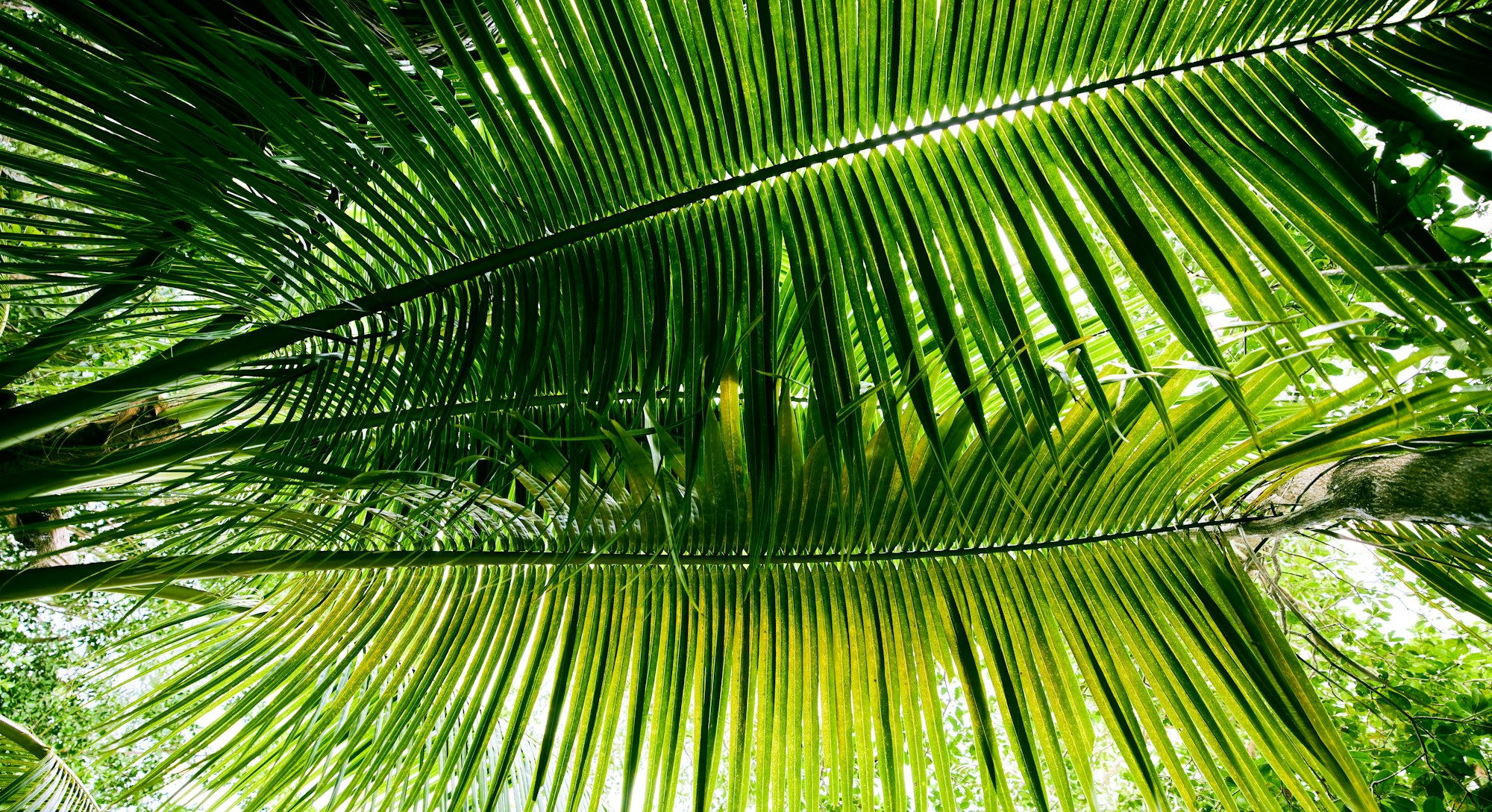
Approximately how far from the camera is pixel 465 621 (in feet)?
3.19

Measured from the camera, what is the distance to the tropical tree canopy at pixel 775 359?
59 cm

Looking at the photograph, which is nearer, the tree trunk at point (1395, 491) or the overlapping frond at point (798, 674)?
the tree trunk at point (1395, 491)

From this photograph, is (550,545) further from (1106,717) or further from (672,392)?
(1106,717)

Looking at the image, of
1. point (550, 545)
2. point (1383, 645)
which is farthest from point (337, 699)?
point (1383, 645)

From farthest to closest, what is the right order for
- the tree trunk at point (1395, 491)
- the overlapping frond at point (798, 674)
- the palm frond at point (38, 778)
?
the palm frond at point (38, 778), the overlapping frond at point (798, 674), the tree trunk at point (1395, 491)

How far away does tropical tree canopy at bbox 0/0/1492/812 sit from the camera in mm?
591

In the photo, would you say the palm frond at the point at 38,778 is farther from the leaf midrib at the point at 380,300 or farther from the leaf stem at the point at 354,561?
the leaf midrib at the point at 380,300

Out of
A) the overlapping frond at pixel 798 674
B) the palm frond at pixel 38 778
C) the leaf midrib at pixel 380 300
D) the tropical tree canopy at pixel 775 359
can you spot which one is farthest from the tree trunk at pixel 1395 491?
the palm frond at pixel 38 778

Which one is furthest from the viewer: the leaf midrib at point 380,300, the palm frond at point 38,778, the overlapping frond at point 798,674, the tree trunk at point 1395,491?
the palm frond at point 38,778

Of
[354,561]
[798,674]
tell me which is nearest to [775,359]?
[798,674]

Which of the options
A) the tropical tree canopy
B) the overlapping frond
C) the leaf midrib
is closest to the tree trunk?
the tropical tree canopy

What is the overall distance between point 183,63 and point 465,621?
663 mm

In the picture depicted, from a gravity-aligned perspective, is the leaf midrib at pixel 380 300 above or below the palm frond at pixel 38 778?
above

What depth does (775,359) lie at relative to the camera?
0.85 m
